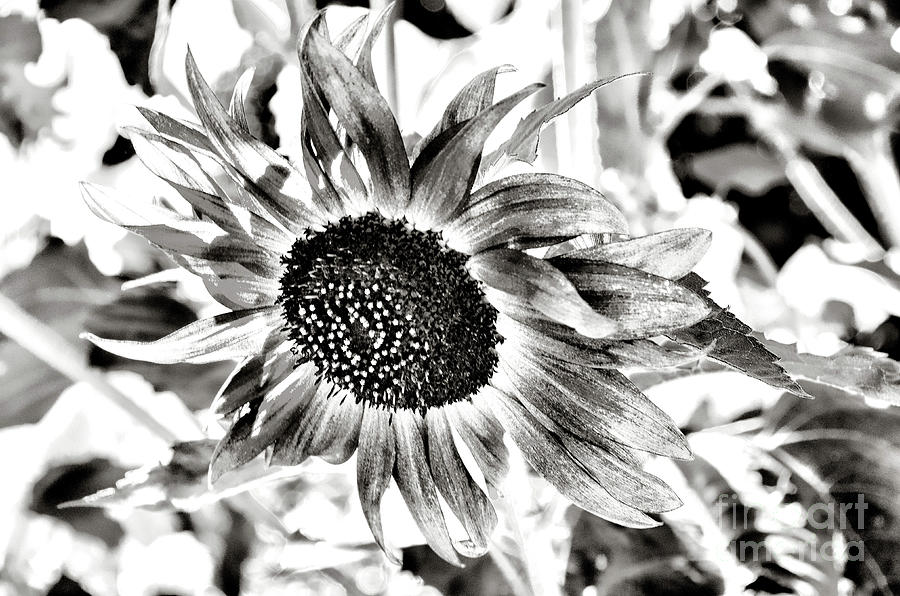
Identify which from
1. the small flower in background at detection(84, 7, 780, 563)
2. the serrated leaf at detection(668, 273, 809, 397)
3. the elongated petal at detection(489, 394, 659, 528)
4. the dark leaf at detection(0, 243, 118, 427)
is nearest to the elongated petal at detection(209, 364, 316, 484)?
the small flower in background at detection(84, 7, 780, 563)

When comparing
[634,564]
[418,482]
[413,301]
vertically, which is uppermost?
[413,301]

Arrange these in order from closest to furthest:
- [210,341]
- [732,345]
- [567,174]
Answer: [732,345] < [210,341] < [567,174]

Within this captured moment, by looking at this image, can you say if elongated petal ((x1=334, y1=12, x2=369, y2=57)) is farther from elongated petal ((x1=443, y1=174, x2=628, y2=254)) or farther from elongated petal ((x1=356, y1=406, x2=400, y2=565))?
elongated petal ((x1=356, y1=406, x2=400, y2=565))

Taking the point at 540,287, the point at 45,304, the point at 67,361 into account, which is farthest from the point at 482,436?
the point at 45,304

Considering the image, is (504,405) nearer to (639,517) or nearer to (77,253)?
(639,517)

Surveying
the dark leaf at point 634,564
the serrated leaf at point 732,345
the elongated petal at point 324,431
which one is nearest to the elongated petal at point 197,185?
the elongated petal at point 324,431

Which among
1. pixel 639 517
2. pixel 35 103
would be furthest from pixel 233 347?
pixel 35 103

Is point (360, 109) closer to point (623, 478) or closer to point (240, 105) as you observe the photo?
point (240, 105)
